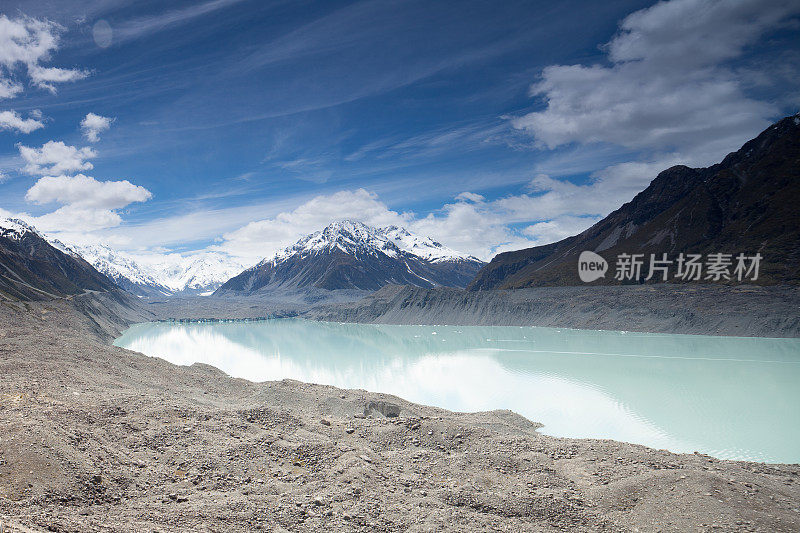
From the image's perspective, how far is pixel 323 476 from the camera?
10.4m

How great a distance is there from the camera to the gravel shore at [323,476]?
7.92m

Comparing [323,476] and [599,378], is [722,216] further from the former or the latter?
[323,476]

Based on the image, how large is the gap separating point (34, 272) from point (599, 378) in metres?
147

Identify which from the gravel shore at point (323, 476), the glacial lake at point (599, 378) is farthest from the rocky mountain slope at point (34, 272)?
the gravel shore at point (323, 476)

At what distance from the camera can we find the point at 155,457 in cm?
1055

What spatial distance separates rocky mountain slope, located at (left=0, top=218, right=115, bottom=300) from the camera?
7988 centimetres

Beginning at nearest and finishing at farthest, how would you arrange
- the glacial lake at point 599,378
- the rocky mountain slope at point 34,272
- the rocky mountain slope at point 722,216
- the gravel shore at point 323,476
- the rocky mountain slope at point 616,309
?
the gravel shore at point 323,476, the glacial lake at point 599,378, the rocky mountain slope at point 616,309, the rocky mountain slope at point 722,216, the rocky mountain slope at point 34,272

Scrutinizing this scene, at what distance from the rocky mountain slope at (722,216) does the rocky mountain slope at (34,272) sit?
11827 cm

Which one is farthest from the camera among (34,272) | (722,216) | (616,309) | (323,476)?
(34,272)

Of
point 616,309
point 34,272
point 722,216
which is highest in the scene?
point 722,216

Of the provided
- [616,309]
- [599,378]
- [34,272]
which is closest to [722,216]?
[616,309]

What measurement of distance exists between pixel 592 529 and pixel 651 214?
466 ft

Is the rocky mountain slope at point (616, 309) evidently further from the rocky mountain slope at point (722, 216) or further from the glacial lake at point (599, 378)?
the rocky mountain slope at point (722, 216)

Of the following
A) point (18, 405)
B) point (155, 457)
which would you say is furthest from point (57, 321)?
point (155, 457)
